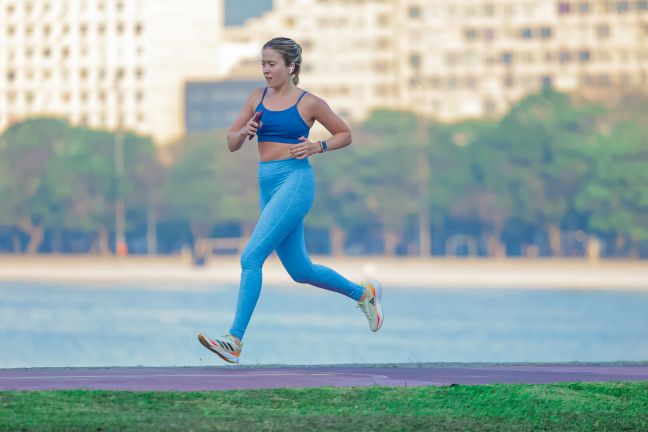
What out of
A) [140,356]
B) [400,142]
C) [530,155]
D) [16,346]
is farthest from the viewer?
[400,142]

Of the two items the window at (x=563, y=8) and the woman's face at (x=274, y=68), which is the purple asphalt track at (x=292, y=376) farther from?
the window at (x=563, y=8)

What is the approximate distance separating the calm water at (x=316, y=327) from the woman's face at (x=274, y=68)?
64.4 feet

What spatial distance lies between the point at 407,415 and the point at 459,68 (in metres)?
155

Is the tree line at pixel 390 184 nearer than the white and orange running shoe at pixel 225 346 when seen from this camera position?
No

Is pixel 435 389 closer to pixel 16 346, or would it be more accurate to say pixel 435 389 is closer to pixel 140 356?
pixel 140 356

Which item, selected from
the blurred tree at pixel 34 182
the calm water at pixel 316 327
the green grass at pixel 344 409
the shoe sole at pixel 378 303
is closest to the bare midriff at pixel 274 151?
the shoe sole at pixel 378 303

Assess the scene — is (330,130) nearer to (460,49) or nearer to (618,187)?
(618,187)

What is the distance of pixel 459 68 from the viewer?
533 ft

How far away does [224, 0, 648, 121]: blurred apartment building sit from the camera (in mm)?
157125

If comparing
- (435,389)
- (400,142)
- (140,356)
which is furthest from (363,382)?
(400,142)

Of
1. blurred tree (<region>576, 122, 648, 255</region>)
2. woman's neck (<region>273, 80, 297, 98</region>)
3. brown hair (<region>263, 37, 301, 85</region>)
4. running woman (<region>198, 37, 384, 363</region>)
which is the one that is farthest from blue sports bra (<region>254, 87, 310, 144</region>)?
blurred tree (<region>576, 122, 648, 255</region>)

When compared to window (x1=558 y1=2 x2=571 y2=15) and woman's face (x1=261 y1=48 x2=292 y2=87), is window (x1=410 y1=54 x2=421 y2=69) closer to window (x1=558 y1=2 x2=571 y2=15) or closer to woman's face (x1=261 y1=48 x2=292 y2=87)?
window (x1=558 y1=2 x2=571 y2=15)

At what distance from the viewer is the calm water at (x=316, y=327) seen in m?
39.0

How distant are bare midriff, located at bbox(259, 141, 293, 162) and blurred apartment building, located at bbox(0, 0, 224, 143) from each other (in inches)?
6645
